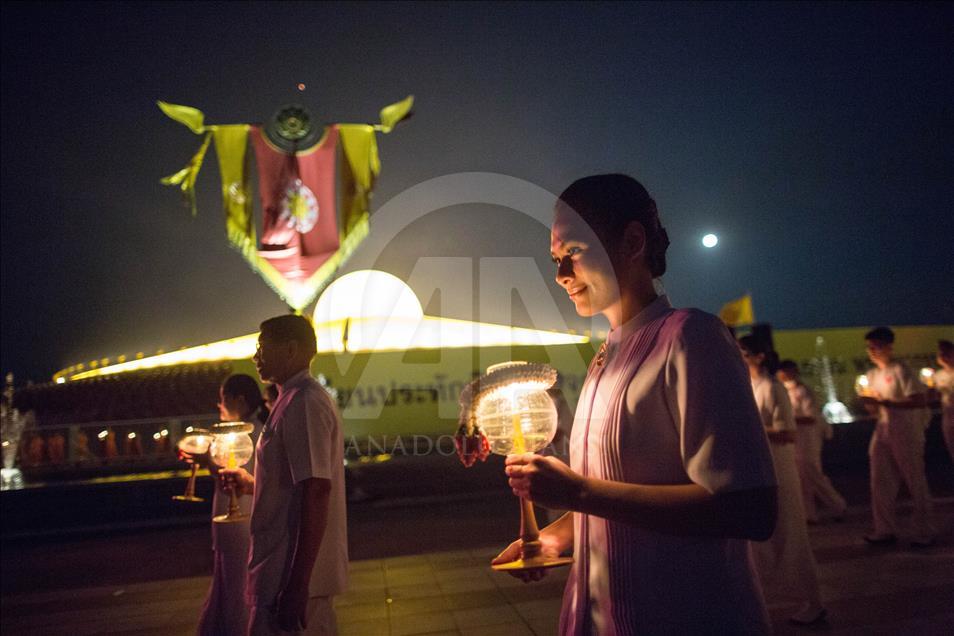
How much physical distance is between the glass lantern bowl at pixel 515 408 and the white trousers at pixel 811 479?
6.77 metres

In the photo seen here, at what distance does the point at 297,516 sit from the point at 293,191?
14.6 metres

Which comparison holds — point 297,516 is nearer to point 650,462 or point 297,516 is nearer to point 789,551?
point 650,462

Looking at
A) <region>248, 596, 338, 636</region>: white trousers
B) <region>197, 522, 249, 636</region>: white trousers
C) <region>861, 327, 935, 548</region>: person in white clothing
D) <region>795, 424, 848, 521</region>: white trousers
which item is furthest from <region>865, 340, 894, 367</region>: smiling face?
<region>197, 522, 249, 636</region>: white trousers

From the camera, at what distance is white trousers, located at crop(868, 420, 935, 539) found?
19.4 feet

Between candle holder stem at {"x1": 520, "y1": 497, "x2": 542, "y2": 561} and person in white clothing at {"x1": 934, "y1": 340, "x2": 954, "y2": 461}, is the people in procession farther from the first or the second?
person in white clothing at {"x1": 934, "y1": 340, "x2": 954, "y2": 461}

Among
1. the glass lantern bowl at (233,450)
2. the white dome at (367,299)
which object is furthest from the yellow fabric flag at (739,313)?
the glass lantern bowl at (233,450)

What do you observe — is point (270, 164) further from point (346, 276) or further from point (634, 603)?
point (634, 603)

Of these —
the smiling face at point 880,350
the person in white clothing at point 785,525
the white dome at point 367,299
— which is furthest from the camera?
the white dome at point 367,299

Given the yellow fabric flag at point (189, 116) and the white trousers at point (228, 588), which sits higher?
the yellow fabric flag at point (189, 116)

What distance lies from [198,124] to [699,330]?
57.4ft

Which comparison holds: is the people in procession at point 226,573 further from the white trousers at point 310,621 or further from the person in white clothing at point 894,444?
the person in white clothing at point 894,444

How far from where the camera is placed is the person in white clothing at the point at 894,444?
5.93 m

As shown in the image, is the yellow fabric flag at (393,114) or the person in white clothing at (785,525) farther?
the yellow fabric flag at (393,114)

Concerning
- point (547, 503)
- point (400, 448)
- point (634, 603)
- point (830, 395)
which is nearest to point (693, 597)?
point (634, 603)
